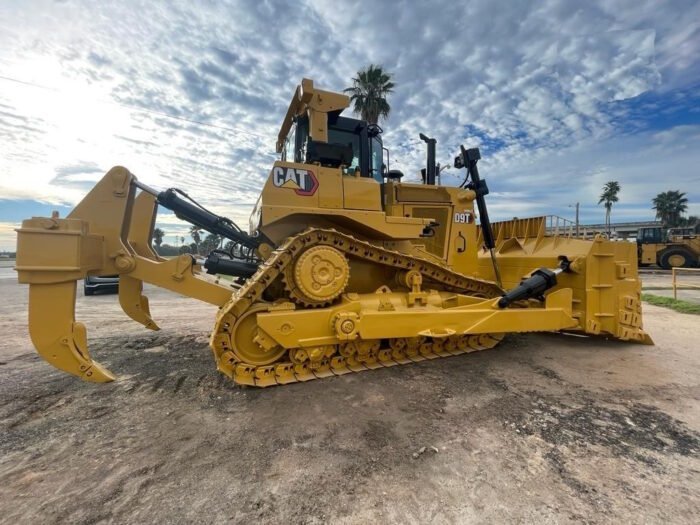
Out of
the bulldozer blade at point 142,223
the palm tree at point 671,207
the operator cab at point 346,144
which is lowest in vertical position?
the bulldozer blade at point 142,223

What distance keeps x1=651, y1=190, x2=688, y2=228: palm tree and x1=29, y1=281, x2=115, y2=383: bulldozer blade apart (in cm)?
8906

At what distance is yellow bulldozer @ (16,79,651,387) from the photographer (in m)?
3.57

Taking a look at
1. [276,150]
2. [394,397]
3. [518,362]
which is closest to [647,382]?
[518,362]

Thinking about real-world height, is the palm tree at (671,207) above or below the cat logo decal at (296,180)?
above

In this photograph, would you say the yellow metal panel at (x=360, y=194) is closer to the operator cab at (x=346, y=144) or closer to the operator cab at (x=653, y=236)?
the operator cab at (x=346, y=144)

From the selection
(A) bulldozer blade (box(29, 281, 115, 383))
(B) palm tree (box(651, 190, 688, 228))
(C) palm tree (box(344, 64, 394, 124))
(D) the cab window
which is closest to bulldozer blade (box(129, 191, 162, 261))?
(A) bulldozer blade (box(29, 281, 115, 383))

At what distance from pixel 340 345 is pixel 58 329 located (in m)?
2.94

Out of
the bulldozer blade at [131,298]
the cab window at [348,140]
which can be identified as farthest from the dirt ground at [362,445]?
the cab window at [348,140]

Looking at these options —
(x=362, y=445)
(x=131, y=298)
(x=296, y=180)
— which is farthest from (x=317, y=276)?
(x=131, y=298)

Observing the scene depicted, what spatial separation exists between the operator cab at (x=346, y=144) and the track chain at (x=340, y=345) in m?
1.10

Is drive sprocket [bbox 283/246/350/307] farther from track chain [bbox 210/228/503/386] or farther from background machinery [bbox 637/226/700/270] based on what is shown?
background machinery [bbox 637/226/700/270]

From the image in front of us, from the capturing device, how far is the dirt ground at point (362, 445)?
214cm

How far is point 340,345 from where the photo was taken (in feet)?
13.9

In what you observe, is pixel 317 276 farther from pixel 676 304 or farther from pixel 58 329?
pixel 676 304
